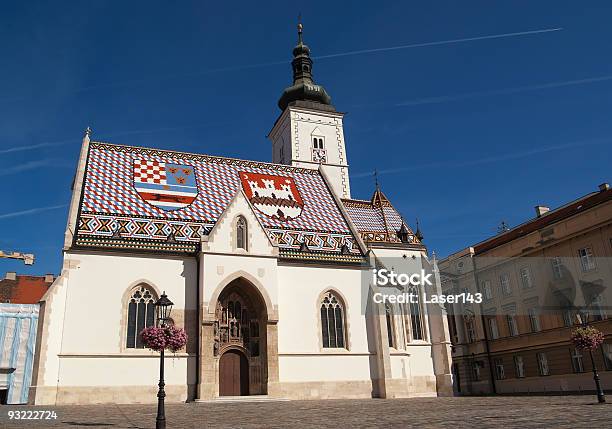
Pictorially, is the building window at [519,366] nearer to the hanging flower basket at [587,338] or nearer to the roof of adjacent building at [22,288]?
the hanging flower basket at [587,338]

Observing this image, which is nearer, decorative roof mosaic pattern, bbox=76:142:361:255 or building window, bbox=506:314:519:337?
decorative roof mosaic pattern, bbox=76:142:361:255

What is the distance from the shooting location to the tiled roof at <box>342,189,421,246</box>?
112 feet

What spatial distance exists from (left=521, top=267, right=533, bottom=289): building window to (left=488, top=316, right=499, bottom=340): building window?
467 cm

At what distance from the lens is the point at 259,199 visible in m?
31.2

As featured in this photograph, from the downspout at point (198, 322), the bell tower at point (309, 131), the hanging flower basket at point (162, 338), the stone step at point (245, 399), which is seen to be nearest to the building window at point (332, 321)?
the stone step at point (245, 399)

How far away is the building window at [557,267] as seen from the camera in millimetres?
35219

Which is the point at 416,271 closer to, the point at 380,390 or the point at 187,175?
the point at 380,390

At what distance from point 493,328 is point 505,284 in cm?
406

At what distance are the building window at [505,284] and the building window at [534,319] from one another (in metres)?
2.51

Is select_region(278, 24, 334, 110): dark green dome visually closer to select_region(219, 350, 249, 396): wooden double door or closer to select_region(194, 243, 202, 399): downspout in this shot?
select_region(194, 243, 202, 399): downspout

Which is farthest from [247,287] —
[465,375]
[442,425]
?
[465,375]

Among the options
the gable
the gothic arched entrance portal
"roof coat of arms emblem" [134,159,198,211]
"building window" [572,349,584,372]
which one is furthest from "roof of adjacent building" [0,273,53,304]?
"building window" [572,349,584,372]

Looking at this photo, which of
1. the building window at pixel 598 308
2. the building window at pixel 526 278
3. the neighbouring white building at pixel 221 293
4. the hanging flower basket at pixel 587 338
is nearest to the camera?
the hanging flower basket at pixel 587 338

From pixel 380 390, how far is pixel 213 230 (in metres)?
11.7
